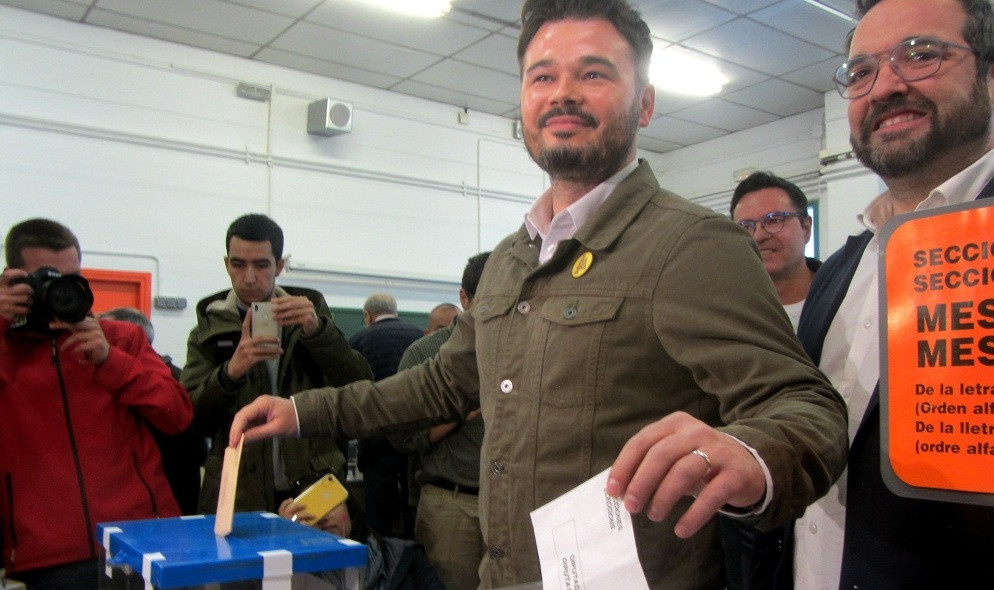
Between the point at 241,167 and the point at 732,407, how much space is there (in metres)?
5.58

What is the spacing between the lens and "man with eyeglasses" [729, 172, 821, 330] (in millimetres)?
2727

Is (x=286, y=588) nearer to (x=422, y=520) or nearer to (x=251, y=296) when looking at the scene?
(x=251, y=296)

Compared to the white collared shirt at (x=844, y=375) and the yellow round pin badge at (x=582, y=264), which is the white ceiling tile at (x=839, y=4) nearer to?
the white collared shirt at (x=844, y=375)

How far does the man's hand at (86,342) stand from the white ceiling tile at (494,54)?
4.05 metres

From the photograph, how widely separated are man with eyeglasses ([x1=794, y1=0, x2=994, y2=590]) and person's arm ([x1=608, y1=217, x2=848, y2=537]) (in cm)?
23

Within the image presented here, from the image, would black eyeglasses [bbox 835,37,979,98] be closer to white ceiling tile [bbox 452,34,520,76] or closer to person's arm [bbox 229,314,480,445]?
person's arm [bbox 229,314,480,445]

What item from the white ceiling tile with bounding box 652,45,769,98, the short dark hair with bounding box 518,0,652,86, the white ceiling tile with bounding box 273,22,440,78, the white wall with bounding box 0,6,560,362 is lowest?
the short dark hair with bounding box 518,0,652,86

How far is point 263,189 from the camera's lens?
6027 mm

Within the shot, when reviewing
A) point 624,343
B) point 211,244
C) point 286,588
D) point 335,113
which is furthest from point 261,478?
point 335,113

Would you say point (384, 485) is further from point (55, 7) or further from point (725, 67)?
point (725, 67)

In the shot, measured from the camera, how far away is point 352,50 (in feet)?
19.0

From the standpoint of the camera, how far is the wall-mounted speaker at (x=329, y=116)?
609 cm

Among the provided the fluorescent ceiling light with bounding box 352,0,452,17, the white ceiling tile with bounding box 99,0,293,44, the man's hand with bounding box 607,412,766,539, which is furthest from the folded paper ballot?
the white ceiling tile with bounding box 99,0,293,44

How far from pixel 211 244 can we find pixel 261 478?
154 inches
